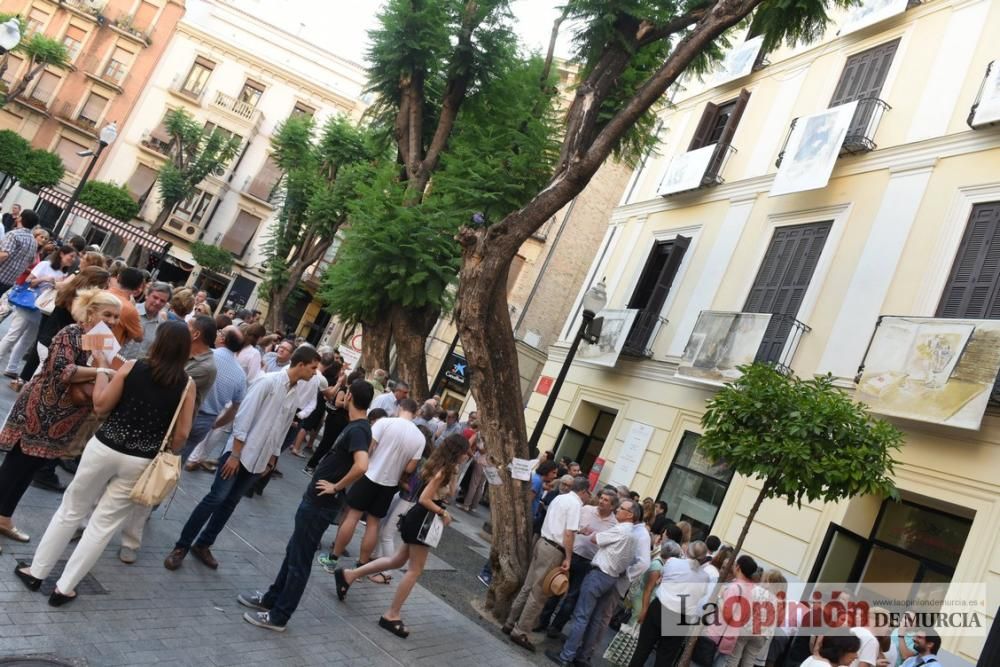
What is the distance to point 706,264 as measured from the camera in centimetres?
1645

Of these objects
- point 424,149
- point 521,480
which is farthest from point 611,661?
point 424,149

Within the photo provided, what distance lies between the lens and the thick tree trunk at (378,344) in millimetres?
16047

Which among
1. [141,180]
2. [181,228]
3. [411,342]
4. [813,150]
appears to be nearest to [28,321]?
[411,342]

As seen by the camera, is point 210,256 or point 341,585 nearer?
point 341,585

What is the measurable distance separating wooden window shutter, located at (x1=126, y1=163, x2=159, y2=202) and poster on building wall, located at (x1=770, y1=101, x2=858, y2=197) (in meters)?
35.5

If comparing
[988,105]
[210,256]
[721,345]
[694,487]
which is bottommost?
[694,487]

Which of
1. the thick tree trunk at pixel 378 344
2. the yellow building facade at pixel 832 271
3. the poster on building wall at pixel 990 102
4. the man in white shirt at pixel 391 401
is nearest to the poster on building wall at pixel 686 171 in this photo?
the yellow building facade at pixel 832 271

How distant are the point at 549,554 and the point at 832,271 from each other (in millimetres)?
8116

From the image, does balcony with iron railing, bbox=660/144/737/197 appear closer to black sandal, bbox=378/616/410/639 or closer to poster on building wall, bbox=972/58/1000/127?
poster on building wall, bbox=972/58/1000/127

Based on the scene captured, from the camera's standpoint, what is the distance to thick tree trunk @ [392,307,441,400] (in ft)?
51.6

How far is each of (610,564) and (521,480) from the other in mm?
1583

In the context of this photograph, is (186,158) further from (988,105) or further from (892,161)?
(988,105)

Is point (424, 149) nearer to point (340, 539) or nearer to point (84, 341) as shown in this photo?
point (340, 539)

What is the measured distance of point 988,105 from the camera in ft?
37.9
